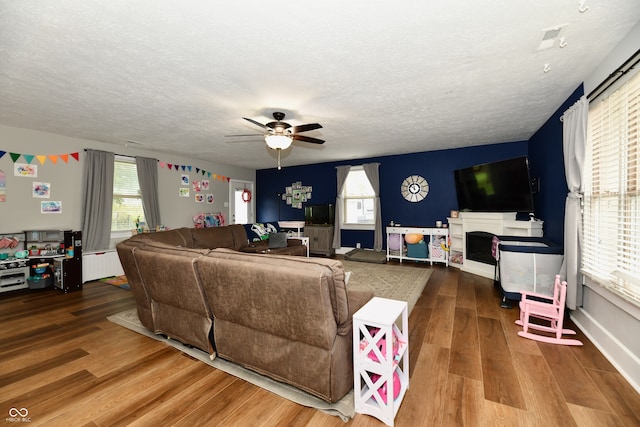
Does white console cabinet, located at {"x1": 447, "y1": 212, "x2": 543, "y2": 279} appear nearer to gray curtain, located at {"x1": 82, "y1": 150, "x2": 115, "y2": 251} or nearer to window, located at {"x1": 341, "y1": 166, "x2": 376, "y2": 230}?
window, located at {"x1": 341, "y1": 166, "x2": 376, "y2": 230}

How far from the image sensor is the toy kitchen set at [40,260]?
3947mm

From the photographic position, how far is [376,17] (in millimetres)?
1746

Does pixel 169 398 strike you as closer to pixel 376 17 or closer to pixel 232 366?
pixel 232 366

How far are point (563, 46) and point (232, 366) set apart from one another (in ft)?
→ 11.7

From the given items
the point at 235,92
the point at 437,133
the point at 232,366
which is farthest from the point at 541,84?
the point at 232,366

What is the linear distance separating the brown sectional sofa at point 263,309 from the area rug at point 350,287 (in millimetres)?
82

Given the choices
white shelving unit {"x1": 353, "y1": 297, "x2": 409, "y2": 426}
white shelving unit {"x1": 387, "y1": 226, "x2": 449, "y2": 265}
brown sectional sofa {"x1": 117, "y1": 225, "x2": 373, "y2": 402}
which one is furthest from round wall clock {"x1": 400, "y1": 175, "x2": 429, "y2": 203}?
white shelving unit {"x1": 353, "y1": 297, "x2": 409, "y2": 426}

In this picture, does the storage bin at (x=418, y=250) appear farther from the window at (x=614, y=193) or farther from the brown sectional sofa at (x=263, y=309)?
the brown sectional sofa at (x=263, y=309)

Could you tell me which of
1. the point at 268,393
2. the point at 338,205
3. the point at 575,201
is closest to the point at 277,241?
the point at 338,205

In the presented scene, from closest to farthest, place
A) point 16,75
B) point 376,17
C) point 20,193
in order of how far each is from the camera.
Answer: point 376,17, point 16,75, point 20,193

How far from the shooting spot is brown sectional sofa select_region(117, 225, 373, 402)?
162 centimetres

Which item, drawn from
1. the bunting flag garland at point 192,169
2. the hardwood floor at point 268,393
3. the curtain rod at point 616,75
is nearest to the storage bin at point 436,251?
the hardwood floor at point 268,393

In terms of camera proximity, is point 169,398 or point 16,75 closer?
point 169,398

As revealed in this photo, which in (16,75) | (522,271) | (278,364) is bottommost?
(278,364)
